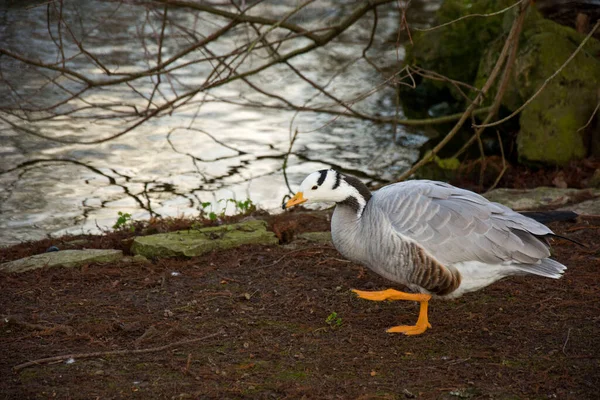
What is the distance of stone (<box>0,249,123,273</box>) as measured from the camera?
227 inches

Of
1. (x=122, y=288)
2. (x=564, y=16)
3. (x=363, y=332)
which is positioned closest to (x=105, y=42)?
(x=564, y=16)

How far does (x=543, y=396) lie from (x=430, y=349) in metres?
0.80

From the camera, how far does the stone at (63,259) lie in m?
5.77

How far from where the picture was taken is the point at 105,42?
13.6m

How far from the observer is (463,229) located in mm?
4695

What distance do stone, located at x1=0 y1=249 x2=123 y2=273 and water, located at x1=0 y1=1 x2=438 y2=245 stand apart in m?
1.37

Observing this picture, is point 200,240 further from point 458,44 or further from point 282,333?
point 458,44

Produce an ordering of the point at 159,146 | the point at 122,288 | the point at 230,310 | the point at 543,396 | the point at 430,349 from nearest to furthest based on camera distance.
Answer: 1. the point at 543,396
2. the point at 430,349
3. the point at 230,310
4. the point at 122,288
5. the point at 159,146

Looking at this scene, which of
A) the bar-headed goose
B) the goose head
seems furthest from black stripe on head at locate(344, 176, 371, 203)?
the bar-headed goose

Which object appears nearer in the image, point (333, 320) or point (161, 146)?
point (333, 320)

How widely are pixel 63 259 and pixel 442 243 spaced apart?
9.84ft

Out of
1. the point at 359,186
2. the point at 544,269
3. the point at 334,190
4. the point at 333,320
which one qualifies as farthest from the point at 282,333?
the point at 544,269

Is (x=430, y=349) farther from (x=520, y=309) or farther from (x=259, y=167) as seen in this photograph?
(x=259, y=167)

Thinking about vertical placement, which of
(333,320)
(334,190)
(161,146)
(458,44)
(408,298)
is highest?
(458,44)
